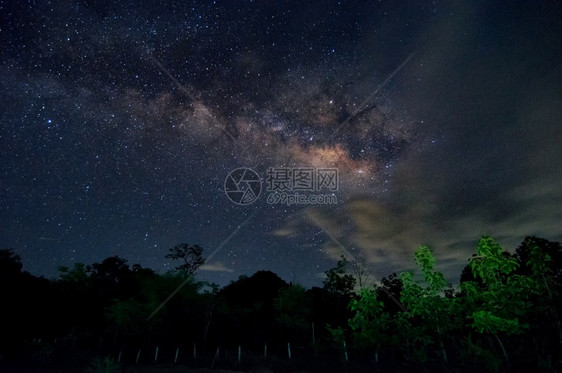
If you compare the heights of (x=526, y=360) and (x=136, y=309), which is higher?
(x=136, y=309)

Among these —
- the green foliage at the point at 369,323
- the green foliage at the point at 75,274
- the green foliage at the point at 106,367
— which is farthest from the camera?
the green foliage at the point at 75,274

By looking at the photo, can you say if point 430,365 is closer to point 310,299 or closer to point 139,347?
point 310,299

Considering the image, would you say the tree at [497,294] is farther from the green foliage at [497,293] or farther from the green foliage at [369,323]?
the green foliage at [369,323]

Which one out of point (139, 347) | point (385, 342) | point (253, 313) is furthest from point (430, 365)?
point (139, 347)

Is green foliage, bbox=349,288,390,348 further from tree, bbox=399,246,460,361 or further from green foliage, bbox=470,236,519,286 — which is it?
green foliage, bbox=470,236,519,286

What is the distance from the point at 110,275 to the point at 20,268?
40.2 ft

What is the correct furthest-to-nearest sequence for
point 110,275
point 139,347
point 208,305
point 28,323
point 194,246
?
point 194,246 → point 110,275 → point 208,305 → point 28,323 → point 139,347

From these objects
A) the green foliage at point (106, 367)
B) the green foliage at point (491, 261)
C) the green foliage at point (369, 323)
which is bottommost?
the green foliage at point (106, 367)

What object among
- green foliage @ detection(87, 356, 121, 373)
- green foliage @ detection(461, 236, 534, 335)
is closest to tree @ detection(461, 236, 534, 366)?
green foliage @ detection(461, 236, 534, 335)

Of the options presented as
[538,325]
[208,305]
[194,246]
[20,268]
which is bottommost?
[538,325]

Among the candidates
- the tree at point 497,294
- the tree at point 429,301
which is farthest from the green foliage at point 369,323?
the tree at point 497,294

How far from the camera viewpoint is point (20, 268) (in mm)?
31672

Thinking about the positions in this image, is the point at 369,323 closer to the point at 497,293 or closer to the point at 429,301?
the point at 429,301

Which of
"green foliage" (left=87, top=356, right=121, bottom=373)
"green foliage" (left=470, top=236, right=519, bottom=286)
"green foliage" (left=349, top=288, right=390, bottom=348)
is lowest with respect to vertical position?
"green foliage" (left=87, top=356, right=121, bottom=373)
